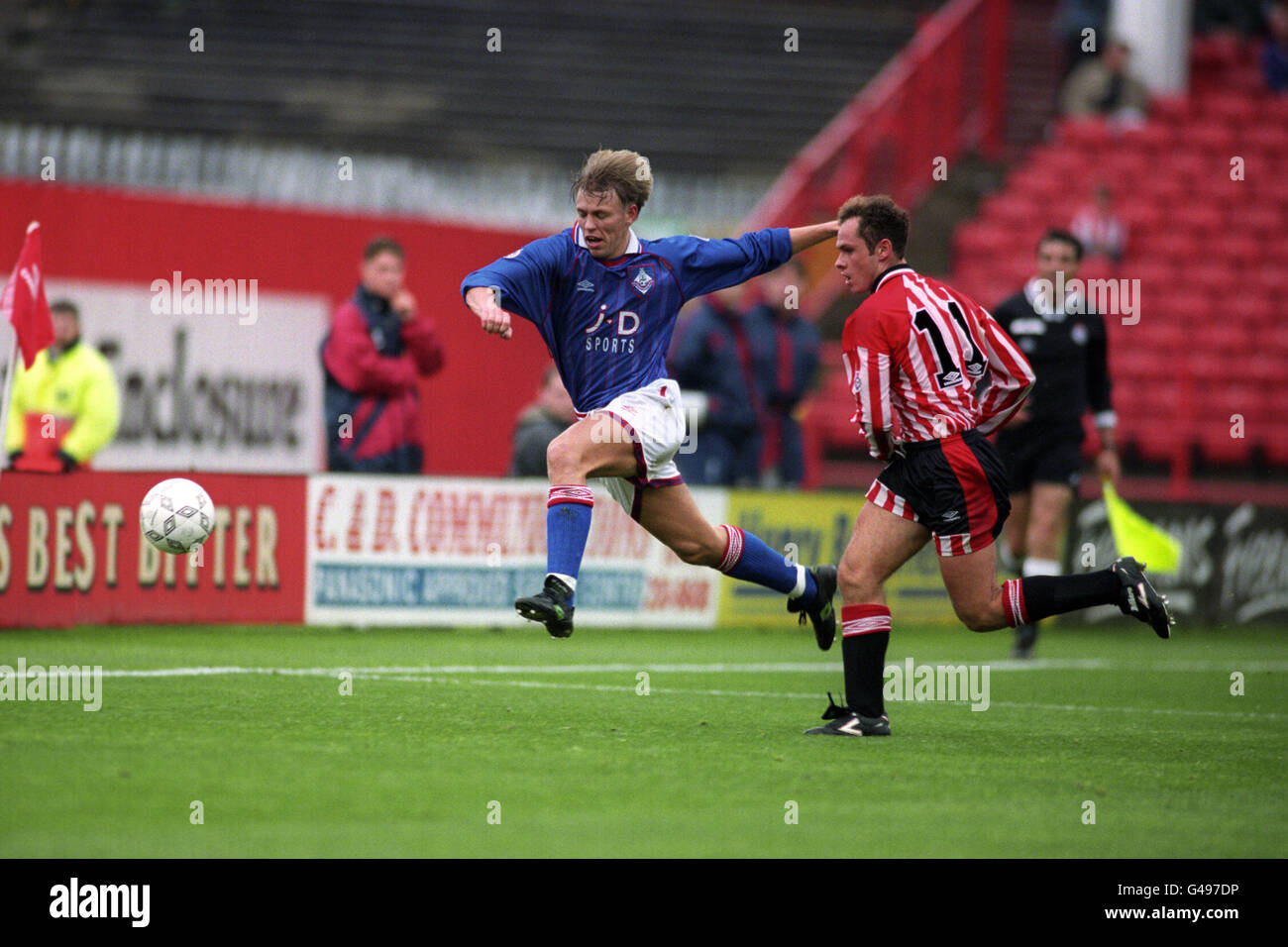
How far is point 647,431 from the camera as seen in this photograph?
8031mm

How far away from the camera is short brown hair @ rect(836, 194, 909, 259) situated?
25.0 ft

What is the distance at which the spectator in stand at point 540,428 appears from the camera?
14.4m

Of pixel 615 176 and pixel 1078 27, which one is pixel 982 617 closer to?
Result: pixel 615 176

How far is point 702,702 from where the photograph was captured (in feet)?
29.2

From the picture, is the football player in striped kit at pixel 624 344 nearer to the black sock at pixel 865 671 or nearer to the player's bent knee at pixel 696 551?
the player's bent knee at pixel 696 551

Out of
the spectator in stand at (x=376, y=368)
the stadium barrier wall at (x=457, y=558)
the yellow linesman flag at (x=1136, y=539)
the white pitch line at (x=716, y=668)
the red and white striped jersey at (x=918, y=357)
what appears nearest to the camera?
the red and white striped jersey at (x=918, y=357)

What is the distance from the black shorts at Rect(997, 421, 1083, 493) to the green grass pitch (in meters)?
1.33

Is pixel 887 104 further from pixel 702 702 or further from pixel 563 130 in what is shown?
pixel 702 702

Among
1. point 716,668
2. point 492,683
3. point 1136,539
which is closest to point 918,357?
point 492,683

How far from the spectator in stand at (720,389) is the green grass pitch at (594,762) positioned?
4299 millimetres

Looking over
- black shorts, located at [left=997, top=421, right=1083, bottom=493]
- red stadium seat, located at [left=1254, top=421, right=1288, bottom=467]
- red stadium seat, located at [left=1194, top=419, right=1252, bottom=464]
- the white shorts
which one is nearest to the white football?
the white shorts

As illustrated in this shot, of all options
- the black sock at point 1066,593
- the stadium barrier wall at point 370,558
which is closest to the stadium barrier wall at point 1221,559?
the stadium barrier wall at point 370,558

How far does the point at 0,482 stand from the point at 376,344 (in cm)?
280

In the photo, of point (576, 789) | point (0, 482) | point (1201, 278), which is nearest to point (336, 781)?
point (576, 789)
